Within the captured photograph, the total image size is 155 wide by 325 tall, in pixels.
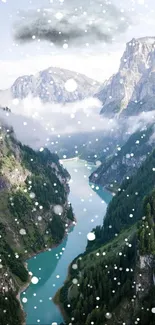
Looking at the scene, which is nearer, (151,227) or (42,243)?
(151,227)

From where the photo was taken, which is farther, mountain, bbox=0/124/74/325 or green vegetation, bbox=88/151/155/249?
green vegetation, bbox=88/151/155/249

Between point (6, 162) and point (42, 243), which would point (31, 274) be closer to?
point (42, 243)

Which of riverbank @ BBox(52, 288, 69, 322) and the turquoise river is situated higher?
the turquoise river

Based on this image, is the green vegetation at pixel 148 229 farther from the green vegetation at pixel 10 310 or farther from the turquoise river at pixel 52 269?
the green vegetation at pixel 10 310

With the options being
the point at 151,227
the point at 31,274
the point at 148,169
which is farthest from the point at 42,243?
the point at 148,169

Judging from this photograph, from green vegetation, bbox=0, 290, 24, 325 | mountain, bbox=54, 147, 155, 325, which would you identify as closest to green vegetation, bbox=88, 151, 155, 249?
mountain, bbox=54, 147, 155, 325

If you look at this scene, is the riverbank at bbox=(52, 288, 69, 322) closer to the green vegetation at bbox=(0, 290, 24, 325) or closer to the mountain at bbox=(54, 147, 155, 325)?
the mountain at bbox=(54, 147, 155, 325)

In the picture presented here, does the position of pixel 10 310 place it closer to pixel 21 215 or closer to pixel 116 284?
pixel 116 284

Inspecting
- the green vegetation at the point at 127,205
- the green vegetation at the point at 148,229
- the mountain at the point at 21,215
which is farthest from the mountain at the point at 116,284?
the green vegetation at the point at 127,205
